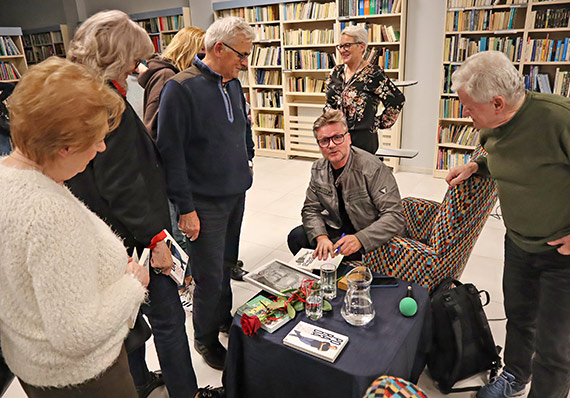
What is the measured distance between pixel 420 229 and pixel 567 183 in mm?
1004

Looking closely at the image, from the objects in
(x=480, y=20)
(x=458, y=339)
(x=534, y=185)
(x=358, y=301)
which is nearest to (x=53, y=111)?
(x=358, y=301)

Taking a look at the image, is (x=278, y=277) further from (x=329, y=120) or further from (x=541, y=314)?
(x=541, y=314)

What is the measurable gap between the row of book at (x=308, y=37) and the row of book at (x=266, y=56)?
24 centimetres

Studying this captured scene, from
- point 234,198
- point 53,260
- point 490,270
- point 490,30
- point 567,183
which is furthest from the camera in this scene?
point 490,30

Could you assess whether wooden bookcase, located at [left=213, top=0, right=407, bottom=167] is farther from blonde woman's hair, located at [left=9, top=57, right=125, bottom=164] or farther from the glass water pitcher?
blonde woman's hair, located at [left=9, top=57, right=125, bottom=164]

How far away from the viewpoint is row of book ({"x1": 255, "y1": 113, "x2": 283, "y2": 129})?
21.0 ft

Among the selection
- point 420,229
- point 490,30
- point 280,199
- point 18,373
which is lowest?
point 280,199

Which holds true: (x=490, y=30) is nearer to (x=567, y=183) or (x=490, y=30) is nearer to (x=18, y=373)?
(x=567, y=183)

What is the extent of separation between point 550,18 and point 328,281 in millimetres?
4131

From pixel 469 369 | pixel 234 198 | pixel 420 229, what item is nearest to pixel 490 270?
pixel 420 229

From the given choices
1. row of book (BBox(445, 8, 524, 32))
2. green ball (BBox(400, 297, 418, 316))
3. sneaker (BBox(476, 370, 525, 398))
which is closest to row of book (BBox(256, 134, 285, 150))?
row of book (BBox(445, 8, 524, 32))

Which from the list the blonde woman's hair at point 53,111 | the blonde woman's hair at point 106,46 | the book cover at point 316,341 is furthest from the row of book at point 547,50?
the blonde woman's hair at point 53,111

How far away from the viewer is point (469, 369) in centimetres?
192

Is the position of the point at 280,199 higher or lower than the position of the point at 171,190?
lower
